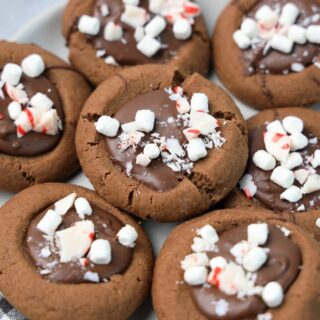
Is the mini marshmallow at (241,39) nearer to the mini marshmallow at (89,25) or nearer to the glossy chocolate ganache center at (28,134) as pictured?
the mini marshmallow at (89,25)

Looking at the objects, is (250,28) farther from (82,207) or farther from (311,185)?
(82,207)

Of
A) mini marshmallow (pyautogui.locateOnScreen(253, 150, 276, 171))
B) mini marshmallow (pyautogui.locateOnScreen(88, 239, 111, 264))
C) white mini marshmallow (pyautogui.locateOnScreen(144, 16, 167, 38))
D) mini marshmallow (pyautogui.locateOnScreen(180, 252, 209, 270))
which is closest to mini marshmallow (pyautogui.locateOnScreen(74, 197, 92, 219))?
mini marshmallow (pyautogui.locateOnScreen(88, 239, 111, 264))

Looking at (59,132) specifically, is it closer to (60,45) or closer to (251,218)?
(60,45)

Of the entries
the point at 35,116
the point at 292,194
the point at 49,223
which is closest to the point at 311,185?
the point at 292,194

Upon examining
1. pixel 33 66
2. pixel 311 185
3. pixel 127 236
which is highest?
pixel 33 66

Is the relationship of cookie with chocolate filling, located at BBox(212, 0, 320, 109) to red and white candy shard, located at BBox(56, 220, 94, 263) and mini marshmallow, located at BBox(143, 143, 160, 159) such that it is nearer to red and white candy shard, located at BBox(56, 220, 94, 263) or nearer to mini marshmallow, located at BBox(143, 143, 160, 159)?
mini marshmallow, located at BBox(143, 143, 160, 159)

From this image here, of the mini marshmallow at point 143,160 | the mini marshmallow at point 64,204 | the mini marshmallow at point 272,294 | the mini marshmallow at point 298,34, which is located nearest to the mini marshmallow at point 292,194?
the mini marshmallow at point 272,294

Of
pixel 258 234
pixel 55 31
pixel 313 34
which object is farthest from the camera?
pixel 55 31
